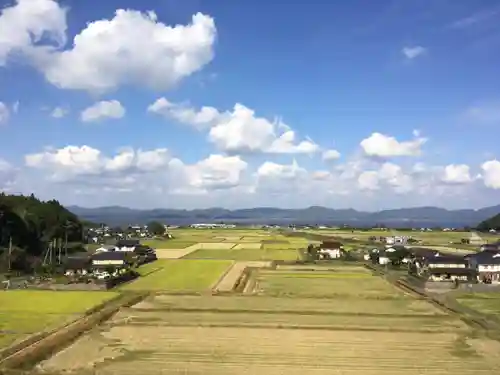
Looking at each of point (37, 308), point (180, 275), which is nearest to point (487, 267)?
point (180, 275)

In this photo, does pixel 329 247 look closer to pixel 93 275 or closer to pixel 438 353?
pixel 93 275

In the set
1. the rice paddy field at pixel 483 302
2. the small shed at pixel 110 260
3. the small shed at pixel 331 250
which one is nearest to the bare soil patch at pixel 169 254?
the small shed at pixel 110 260

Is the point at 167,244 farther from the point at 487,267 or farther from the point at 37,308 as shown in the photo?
the point at 37,308

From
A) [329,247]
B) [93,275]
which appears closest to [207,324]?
[93,275]

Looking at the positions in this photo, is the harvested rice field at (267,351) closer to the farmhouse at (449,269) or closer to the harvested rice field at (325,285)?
the harvested rice field at (325,285)

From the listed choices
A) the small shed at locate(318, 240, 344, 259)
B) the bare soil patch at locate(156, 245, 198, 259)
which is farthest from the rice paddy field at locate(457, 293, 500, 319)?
the bare soil patch at locate(156, 245, 198, 259)
